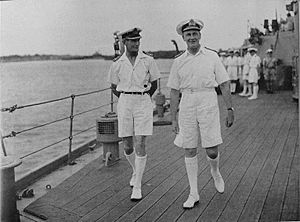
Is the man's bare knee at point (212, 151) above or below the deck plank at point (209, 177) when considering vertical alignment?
above

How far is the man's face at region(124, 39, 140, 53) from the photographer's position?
314 cm

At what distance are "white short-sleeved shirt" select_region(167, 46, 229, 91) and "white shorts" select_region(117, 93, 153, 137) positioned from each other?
369 millimetres

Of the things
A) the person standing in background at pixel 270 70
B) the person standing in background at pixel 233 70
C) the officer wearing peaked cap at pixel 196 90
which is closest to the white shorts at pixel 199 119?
the officer wearing peaked cap at pixel 196 90

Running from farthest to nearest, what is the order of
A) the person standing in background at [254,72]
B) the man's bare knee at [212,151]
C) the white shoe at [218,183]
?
the person standing in background at [254,72] → the white shoe at [218,183] → the man's bare knee at [212,151]

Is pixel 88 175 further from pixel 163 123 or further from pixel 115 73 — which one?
pixel 163 123

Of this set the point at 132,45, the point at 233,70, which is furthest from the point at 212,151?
the point at 233,70

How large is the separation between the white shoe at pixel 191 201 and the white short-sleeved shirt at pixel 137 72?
815mm

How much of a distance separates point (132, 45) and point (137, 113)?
479 millimetres

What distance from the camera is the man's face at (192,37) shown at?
9.39ft

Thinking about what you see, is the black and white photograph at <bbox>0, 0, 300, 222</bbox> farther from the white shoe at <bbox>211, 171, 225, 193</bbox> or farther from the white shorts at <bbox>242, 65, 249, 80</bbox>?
the white shorts at <bbox>242, 65, 249, 80</bbox>

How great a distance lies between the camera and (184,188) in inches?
132

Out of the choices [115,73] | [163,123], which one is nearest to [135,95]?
[115,73]

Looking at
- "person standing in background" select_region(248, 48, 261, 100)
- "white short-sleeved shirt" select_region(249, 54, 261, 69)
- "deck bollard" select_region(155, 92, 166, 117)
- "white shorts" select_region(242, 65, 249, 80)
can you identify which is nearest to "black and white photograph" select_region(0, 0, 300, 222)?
"deck bollard" select_region(155, 92, 166, 117)

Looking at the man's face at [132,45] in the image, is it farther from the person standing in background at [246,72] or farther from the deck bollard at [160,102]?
the person standing in background at [246,72]
